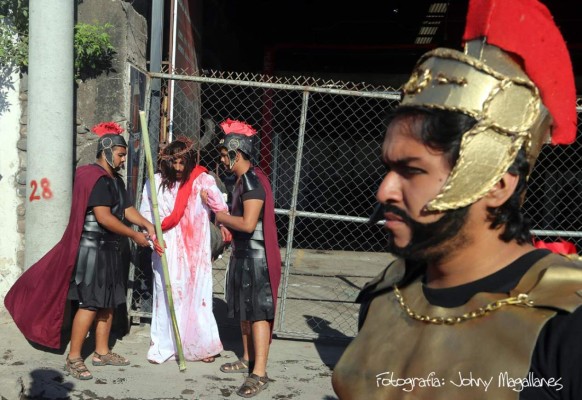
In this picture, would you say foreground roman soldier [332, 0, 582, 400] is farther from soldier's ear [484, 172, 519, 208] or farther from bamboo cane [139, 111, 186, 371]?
bamboo cane [139, 111, 186, 371]

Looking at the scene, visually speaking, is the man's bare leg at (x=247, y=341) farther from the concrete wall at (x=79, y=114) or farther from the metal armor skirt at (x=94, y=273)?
the concrete wall at (x=79, y=114)

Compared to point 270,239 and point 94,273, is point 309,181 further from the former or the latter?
point 94,273

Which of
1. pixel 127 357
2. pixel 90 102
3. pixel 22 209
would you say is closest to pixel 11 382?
pixel 127 357

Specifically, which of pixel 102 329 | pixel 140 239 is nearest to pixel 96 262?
pixel 140 239

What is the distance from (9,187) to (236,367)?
9.11 ft

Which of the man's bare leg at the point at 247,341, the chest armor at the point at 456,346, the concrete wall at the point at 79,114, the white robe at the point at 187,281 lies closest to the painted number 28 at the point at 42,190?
the concrete wall at the point at 79,114

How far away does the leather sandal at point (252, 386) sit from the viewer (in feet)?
16.2

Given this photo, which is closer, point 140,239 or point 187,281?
point 140,239

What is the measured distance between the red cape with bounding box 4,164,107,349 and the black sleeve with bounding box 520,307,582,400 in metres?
4.17

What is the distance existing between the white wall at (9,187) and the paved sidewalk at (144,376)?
49 centimetres

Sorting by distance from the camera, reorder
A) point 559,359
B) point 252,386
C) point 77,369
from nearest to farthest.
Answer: point 559,359, point 252,386, point 77,369

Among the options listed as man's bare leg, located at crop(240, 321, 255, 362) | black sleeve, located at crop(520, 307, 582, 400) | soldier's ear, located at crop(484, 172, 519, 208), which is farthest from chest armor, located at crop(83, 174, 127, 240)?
black sleeve, located at crop(520, 307, 582, 400)

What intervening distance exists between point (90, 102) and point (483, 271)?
5.10 metres

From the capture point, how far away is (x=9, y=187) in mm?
6203
